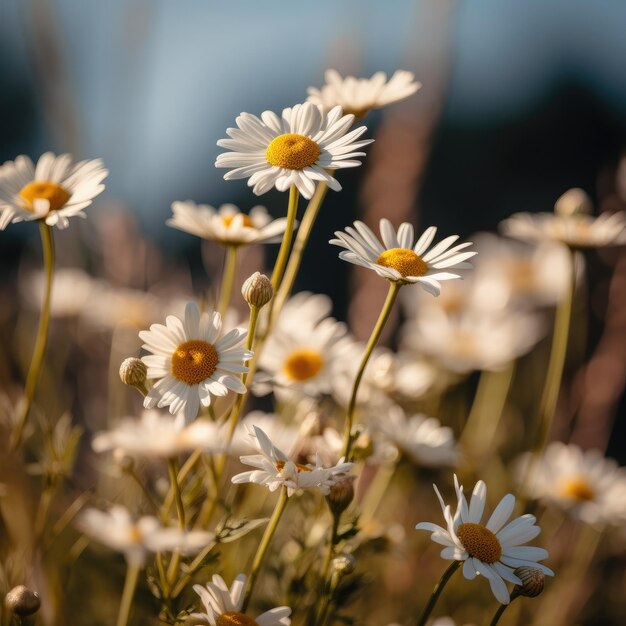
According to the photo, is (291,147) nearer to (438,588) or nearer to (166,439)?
(166,439)

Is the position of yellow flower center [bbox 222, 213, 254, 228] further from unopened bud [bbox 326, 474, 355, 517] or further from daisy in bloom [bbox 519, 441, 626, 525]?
daisy in bloom [bbox 519, 441, 626, 525]

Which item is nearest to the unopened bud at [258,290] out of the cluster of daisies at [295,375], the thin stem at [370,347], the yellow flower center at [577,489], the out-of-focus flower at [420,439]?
the cluster of daisies at [295,375]

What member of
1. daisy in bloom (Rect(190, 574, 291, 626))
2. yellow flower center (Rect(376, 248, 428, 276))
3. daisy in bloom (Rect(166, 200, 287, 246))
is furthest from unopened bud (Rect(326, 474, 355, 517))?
daisy in bloom (Rect(166, 200, 287, 246))

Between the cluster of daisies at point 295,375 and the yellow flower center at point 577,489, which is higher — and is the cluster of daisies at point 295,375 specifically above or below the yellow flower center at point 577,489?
above

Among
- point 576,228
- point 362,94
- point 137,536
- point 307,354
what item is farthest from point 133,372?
point 576,228

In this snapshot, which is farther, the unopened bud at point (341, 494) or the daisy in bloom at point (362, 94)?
the daisy in bloom at point (362, 94)

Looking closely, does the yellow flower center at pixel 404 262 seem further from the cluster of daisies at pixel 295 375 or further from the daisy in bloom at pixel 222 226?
the daisy in bloom at pixel 222 226

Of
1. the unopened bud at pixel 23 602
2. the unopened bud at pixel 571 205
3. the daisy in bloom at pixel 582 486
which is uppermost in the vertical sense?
the unopened bud at pixel 571 205
